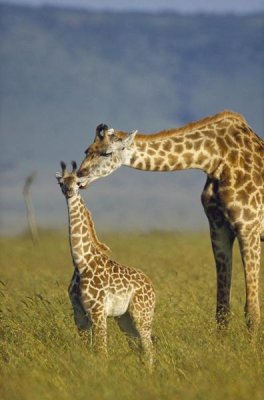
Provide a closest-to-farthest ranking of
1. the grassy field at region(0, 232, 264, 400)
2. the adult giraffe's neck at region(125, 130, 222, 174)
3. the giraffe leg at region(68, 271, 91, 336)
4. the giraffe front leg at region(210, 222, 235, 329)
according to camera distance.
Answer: the grassy field at region(0, 232, 264, 400)
the giraffe leg at region(68, 271, 91, 336)
the adult giraffe's neck at region(125, 130, 222, 174)
the giraffe front leg at region(210, 222, 235, 329)

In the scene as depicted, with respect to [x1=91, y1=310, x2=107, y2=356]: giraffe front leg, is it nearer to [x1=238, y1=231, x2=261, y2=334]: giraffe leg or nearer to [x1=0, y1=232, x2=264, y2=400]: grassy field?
[x1=0, y1=232, x2=264, y2=400]: grassy field

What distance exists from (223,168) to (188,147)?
42cm

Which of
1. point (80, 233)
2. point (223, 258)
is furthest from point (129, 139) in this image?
point (223, 258)

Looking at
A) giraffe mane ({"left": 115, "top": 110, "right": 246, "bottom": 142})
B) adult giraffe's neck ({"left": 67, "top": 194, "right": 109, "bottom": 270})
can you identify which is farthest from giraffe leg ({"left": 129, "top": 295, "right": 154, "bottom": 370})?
giraffe mane ({"left": 115, "top": 110, "right": 246, "bottom": 142})

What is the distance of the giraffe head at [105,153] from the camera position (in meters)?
12.9

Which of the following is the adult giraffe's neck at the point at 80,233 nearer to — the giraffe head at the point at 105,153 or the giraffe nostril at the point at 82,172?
the giraffe nostril at the point at 82,172

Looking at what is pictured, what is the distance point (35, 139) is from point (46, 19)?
51414 millimetres

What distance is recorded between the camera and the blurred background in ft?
368

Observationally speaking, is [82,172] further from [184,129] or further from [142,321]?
[142,321]

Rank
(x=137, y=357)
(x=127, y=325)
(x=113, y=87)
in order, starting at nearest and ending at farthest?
(x=137, y=357)
(x=127, y=325)
(x=113, y=87)

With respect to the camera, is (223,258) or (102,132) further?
(223,258)

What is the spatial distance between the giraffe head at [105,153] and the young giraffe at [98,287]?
0.27 m

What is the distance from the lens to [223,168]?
13.6 metres

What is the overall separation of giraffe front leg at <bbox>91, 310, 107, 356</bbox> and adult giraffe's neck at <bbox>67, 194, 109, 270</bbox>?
672 mm
